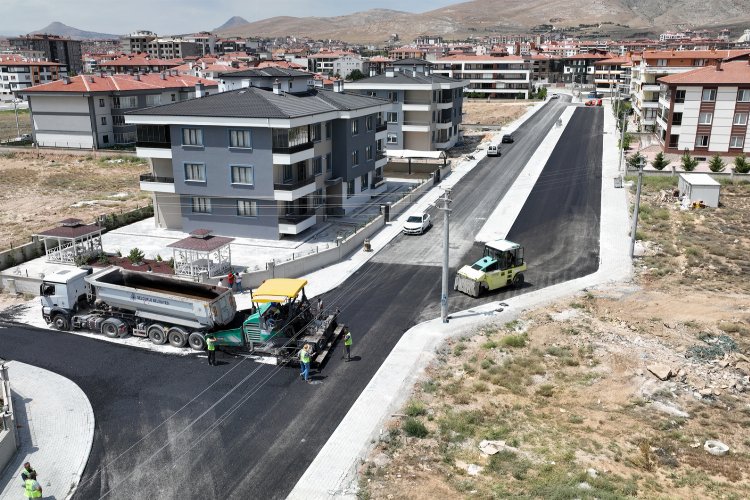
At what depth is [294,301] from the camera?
30.0 m

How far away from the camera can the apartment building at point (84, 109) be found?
88.9m

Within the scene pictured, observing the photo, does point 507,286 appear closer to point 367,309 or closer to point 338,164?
point 367,309

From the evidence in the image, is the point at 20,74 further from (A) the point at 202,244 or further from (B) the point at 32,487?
(B) the point at 32,487

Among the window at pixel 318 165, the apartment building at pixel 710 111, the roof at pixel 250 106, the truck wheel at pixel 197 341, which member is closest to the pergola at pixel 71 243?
the roof at pixel 250 106

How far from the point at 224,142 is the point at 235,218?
18.9ft

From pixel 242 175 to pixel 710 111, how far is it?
5542cm

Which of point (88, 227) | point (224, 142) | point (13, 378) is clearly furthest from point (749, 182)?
point (13, 378)

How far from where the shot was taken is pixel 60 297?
31844mm

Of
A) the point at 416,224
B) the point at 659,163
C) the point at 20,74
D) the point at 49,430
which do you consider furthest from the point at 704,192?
the point at 20,74

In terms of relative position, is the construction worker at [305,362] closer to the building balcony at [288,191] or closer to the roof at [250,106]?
the building balcony at [288,191]

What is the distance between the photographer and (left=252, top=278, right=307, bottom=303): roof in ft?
94.7

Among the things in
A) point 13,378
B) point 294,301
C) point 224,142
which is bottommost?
point 13,378

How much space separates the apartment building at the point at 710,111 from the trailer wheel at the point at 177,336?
6484 cm

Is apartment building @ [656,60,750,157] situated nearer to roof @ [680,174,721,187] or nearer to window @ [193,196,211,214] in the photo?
roof @ [680,174,721,187]
